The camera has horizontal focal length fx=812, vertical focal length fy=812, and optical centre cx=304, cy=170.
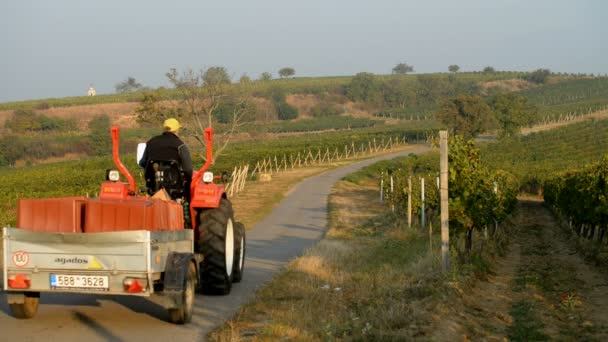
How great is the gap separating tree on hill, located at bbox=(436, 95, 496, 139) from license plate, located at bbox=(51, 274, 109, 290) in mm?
75929

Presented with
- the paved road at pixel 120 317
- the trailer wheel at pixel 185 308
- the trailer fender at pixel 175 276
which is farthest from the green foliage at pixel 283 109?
the trailer fender at pixel 175 276

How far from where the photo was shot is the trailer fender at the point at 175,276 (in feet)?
29.9

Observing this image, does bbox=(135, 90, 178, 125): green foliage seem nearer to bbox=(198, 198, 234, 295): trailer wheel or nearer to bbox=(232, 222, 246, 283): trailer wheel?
bbox=(232, 222, 246, 283): trailer wheel

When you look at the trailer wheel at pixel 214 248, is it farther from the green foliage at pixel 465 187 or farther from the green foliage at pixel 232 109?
the green foliage at pixel 232 109

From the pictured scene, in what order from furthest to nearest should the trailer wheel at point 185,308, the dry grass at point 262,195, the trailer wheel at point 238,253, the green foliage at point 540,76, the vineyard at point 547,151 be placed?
the green foliage at point 540,76, the vineyard at point 547,151, the dry grass at point 262,195, the trailer wheel at point 238,253, the trailer wheel at point 185,308

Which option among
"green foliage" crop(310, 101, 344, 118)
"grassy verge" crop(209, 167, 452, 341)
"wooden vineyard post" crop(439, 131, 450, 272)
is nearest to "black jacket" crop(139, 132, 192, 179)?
"grassy verge" crop(209, 167, 452, 341)

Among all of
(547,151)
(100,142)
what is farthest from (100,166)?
(547,151)

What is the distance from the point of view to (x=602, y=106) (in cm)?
Result: 10994

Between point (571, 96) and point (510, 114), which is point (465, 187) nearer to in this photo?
point (510, 114)

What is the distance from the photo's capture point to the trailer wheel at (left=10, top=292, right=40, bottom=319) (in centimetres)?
934

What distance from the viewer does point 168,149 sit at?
35.9ft

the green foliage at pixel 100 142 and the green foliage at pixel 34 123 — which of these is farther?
the green foliage at pixel 34 123

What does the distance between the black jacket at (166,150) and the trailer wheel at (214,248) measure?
85cm

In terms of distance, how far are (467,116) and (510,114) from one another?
840cm
